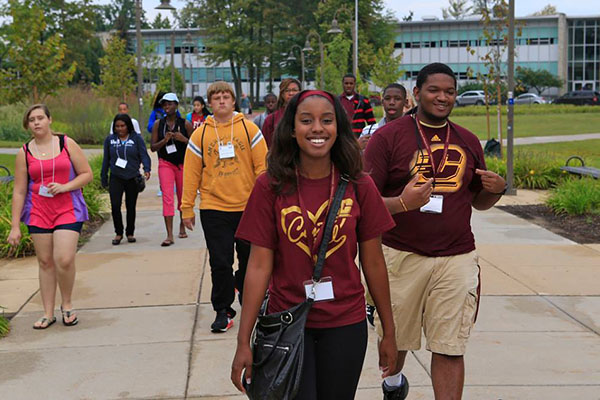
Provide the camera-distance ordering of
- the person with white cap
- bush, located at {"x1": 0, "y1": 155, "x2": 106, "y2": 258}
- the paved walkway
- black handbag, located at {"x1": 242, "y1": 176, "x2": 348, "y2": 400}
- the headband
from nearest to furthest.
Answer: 1. black handbag, located at {"x1": 242, "y1": 176, "x2": 348, "y2": 400}
2. the headband
3. the paved walkway
4. bush, located at {"x1": 0, "y1": 155, "x2": 106, "y2": 258}
5. the person with white cap

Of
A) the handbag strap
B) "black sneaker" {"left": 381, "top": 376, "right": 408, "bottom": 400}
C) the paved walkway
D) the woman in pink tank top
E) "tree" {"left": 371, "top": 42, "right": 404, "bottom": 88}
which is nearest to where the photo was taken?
the handbag strap

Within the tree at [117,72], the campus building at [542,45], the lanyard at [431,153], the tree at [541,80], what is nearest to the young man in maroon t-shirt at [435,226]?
the lanyard at [431,153]

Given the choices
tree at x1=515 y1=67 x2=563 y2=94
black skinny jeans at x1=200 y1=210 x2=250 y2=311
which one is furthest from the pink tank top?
tree at x1=515 y1=67 x2=563 y2=94

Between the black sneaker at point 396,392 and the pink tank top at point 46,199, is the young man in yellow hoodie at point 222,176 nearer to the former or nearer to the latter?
the pink tank top at point 46,199

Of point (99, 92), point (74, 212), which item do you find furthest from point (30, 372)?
point (99, 92)

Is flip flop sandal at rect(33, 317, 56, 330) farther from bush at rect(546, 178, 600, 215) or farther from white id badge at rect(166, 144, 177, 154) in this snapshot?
bush at rect(546, 178, 600, 215)

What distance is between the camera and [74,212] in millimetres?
6430

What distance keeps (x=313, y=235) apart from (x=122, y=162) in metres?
7.57

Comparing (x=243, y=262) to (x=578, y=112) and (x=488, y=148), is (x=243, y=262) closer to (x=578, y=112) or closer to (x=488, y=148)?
(x=488, y=148)

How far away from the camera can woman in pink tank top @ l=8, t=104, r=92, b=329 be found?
20.7ft

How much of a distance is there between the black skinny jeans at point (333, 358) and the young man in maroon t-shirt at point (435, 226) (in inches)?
38.5

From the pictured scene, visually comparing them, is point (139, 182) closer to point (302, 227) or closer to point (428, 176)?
point (428, 176)

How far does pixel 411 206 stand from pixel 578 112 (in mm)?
52812

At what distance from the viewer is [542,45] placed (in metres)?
86.6
